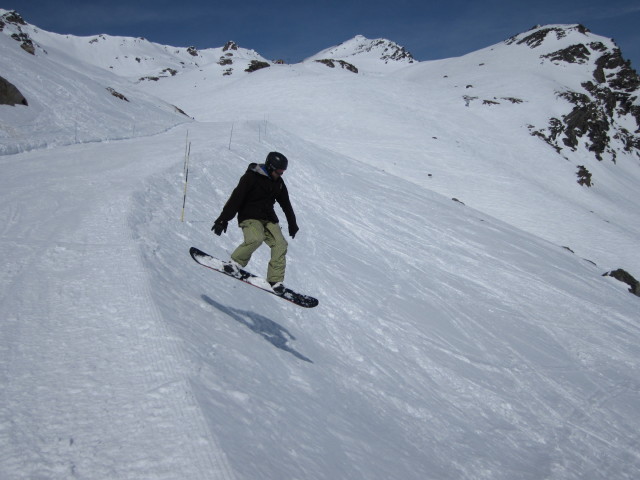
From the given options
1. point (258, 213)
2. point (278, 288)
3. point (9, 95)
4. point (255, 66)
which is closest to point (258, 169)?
point (258, 213)

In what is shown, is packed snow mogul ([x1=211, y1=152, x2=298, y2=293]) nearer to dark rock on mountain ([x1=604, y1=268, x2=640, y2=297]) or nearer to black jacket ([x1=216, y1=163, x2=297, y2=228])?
black jacket ([x1=216, y1=163, x2=297, y2=228])

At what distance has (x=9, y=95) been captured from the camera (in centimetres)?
1641

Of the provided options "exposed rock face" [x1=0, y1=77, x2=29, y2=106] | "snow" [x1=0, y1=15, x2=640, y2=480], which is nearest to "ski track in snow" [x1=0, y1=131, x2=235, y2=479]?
"snow" [x1=0, y1=15, x2=640, y2=480]

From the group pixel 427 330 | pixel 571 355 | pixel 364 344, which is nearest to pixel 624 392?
pixel 571 355

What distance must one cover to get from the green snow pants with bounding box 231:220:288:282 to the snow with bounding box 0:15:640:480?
91 centimetres

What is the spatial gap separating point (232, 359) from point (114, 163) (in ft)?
34.3

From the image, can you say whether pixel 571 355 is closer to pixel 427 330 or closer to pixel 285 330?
pixel 427 330

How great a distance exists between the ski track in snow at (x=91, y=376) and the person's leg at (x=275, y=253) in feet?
5.47

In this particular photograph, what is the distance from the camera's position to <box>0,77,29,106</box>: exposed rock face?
634 inches

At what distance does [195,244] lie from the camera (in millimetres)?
8344

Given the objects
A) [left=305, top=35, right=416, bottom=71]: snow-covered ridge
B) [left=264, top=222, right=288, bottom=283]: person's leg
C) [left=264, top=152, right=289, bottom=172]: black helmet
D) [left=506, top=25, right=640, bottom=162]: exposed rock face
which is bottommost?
[left=264, top=222, right=288, bottom=283]: person's leg

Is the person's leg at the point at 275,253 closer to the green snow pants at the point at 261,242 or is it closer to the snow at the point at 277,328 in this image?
the green snow pants at the point at 261,242

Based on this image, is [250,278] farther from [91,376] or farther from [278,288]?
[91,376]

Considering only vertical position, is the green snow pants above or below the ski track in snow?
above
